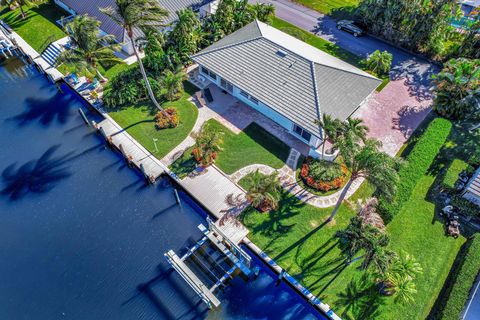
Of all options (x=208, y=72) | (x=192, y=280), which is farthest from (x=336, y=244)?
(x=208, y=72)

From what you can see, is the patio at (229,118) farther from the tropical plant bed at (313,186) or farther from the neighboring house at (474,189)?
the neighboring house at (474,189)

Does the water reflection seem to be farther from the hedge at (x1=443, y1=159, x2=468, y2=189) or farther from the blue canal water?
the hedge at (x1=443, y1=159, x2=468, y2=189)

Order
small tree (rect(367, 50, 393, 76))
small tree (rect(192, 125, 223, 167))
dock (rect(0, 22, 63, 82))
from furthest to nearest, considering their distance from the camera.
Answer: dock (rect(0, 22, 63, 82)) → small tree (rect(367, 50, 393, 76)) → small tree (rect(192, 125, 223, 167))

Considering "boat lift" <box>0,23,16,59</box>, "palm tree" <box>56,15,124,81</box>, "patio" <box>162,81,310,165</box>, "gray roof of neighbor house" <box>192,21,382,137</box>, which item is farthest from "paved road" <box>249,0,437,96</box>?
"boat lift" <box>0,23,16,59</box>

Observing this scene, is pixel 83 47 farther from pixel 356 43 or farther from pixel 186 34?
pixel 356 43

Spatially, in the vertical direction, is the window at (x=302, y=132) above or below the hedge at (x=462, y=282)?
above

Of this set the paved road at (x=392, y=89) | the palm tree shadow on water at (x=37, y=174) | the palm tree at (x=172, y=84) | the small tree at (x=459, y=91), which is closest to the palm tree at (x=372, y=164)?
the paved road at (x=392, y=89)

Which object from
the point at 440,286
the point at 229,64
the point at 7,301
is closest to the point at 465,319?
the point at 440,286
